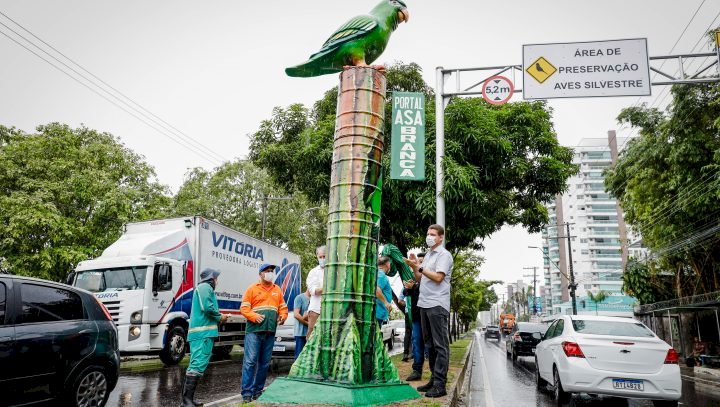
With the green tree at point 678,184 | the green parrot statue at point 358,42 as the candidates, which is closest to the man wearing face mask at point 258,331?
the green parrot statue at point 358,42

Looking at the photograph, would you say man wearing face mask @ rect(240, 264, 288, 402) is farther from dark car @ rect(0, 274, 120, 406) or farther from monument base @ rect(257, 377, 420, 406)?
monument base @ rect(257, 377, 420, 406)

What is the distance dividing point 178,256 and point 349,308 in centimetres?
925

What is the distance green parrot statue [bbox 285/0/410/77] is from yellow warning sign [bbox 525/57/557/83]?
16.5ft

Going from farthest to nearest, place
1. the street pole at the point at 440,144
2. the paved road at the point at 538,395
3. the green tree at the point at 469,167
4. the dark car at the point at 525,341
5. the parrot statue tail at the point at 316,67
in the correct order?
the dark car at the point at 525,341, the green tree at the point at 469,167, the street pole at the point at 440,144, the paved road at the point at 538,395, the parrot statue tail at the point at 316,67

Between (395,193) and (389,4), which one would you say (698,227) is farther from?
(389,4)

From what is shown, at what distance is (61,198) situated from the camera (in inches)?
826

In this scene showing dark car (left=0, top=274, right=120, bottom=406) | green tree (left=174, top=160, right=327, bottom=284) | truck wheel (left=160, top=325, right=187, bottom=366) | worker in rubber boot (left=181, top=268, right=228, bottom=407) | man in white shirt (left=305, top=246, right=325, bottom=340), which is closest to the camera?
dark car (left=0, top=274, right=120, bottom=406)

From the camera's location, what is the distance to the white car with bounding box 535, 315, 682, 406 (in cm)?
654

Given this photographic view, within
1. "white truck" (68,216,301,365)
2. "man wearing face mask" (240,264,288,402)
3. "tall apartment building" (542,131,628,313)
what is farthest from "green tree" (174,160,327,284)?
"tall apartment building" (542,131,628,313)

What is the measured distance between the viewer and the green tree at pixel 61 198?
64.6 feet

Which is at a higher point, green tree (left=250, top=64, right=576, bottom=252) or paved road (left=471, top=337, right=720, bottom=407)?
green tree (left=250, top=64, right=576, bottom=252)

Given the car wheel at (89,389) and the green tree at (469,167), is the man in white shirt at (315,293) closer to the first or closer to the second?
the car wheel at (89,389)

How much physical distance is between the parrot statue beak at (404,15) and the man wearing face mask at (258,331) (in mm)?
3580

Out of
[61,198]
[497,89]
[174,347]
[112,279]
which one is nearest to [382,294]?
[497,89]
